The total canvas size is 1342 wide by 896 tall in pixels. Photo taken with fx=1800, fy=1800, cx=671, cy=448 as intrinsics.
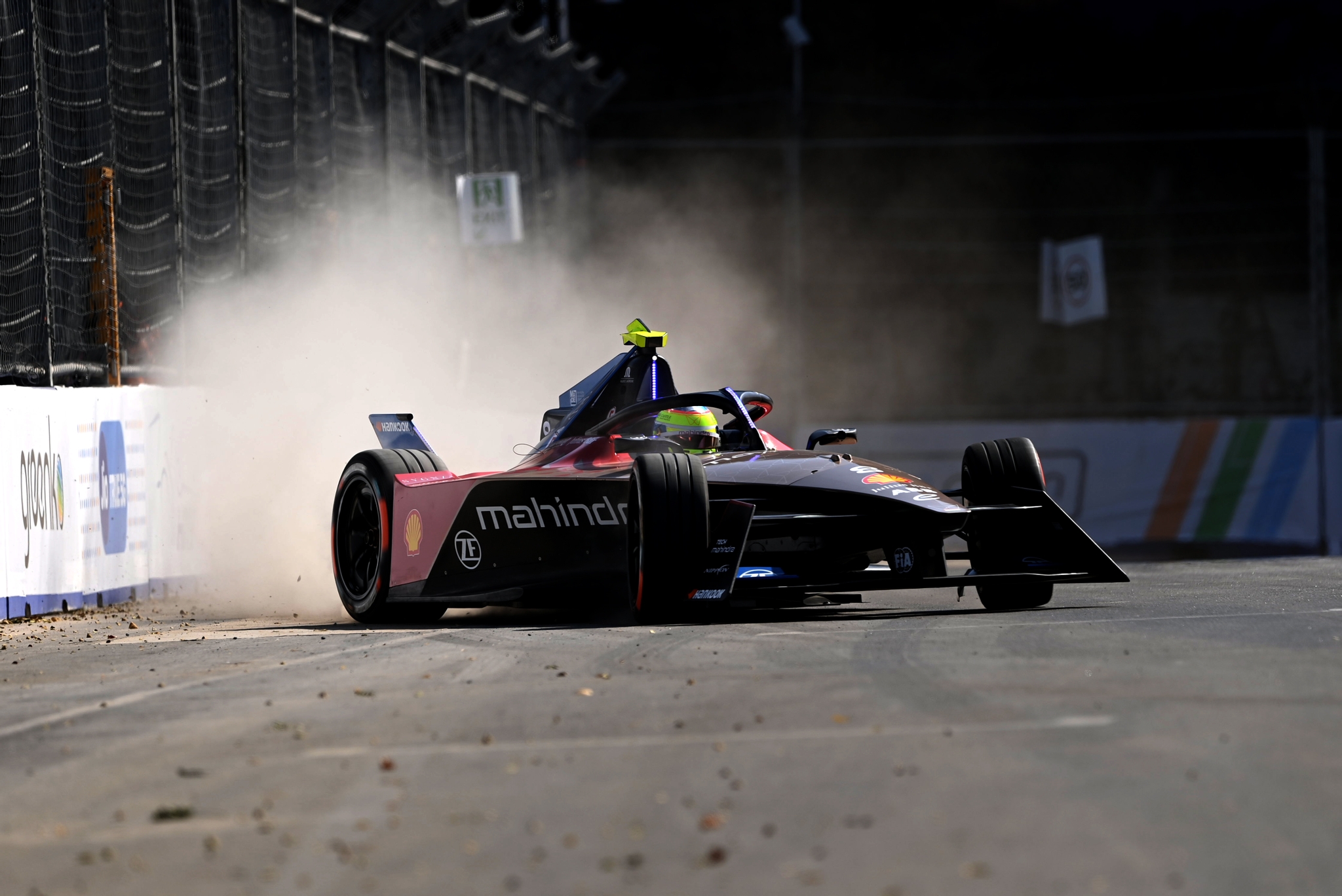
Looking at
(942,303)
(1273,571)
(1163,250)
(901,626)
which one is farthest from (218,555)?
(1163,250)

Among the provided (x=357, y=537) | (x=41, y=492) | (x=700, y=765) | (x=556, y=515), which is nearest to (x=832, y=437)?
(x=556, y=515)

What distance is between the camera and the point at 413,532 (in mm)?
10180

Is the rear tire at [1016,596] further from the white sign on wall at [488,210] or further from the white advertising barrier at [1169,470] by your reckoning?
the white sign on wall at [488,210]

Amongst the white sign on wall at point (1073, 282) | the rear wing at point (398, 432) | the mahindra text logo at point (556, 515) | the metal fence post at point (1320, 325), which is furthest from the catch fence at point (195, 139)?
the metal fence post at point (1320, 325)

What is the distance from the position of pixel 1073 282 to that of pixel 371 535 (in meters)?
14.1

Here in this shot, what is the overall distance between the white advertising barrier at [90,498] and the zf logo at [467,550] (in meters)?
3.14

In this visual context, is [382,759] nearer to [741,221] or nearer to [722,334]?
[722,334]

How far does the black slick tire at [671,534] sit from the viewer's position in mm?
8539

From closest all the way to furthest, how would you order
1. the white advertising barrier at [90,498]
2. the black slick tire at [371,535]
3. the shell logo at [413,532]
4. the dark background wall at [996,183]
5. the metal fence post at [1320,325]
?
the shell logo at [413,532] < the black slick tire at [371,535] < the white advertising barrier at [90,498] < the metal fence post at [1320,325] < the dark background wall at [996,183]

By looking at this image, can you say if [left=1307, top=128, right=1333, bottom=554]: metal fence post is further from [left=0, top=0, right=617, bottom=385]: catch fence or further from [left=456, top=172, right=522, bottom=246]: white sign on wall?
[left=0, top=0, right=617, bottom=385]: catch fence

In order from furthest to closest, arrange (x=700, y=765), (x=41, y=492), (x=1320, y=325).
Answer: (x=1320, y=325)
(x=41, y=492)
(x=700, y=765)

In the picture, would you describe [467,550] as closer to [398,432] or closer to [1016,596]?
[398,432]

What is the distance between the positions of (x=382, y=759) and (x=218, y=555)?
9.02 metres

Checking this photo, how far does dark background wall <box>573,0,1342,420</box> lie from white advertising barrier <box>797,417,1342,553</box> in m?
9.28
